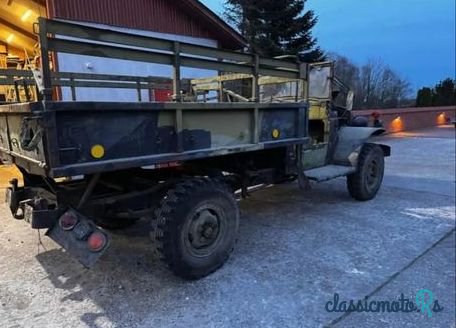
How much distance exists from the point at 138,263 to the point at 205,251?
0.76 meters

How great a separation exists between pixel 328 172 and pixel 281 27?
15.2 metres

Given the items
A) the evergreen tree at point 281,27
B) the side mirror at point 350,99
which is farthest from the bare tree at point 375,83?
the side mirror at point 350,99

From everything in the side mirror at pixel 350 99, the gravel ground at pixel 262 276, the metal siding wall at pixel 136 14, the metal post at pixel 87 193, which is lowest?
the gravel ground at pixel 262 276

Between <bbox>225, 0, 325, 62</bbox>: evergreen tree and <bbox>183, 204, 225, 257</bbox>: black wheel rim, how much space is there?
15.9 metres

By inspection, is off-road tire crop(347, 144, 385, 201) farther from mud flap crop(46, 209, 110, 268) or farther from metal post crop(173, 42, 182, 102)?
mud flap crop(46, 209, 110, 268)

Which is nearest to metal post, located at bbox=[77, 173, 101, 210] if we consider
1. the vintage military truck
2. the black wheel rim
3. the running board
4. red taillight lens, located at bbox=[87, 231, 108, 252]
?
the vintage military truck

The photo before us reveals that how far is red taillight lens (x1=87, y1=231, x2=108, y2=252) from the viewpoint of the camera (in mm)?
2877

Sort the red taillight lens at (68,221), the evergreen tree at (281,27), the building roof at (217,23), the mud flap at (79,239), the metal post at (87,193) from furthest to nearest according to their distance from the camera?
the evergreen tree at (281,27) → the building roof at (217,23) → the metal post at (87,193) → the red taillight lens at (68,221) → the mud flap at (79,239)

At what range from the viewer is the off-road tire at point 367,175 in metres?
5.63

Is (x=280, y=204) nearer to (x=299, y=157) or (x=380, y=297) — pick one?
(x=299, y=157)

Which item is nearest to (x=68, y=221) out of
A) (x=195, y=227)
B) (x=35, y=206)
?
(x=35, y=206)

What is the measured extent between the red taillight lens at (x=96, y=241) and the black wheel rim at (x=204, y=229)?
0.66 meters

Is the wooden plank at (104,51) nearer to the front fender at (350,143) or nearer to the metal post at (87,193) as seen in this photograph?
the metal post at (87,193)

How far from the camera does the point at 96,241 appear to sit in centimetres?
289
